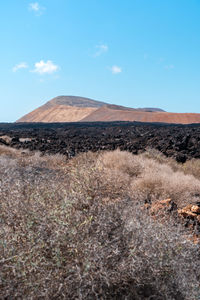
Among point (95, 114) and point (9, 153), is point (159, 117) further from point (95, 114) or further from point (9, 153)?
point (9, 153)

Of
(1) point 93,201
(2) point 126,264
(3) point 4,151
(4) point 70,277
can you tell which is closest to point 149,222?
(1) point 93,201

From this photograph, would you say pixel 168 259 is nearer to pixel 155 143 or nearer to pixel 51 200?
pixel 51 200

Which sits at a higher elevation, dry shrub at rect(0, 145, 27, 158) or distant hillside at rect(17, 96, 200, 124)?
distant hillside at rect(17, 96, 200, 124)

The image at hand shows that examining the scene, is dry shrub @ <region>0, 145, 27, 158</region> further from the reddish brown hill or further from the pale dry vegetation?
the reddish brown hill

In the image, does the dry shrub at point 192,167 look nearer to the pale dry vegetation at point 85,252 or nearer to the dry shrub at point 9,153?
the pale dry vegetation at point 85,252

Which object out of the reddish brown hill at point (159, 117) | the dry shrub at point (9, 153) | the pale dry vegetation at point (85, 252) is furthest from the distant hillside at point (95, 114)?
the pale dry vegetation at point (85, 252)

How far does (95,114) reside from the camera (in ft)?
195

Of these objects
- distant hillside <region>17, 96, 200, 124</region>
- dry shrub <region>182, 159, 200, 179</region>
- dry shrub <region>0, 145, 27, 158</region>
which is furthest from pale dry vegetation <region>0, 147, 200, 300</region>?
Answer: distant hillside <region>17, 96, 200, 124</region>

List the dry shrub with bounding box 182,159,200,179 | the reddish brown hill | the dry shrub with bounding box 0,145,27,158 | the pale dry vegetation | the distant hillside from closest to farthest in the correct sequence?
the pale dry vegetation < the dry shrub with bounding box 182,159,200,179 < the dry shrub with bounding box 0,145,27,158 < the reddish brown hill < the distant hillside

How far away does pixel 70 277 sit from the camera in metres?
2.94

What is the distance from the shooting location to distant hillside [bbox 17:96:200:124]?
44.7 meters

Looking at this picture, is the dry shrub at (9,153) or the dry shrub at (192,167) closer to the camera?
the dry shrub at (192,167)

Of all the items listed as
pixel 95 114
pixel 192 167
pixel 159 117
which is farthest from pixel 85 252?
pixel 95 114

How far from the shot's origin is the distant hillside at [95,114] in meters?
44.7
